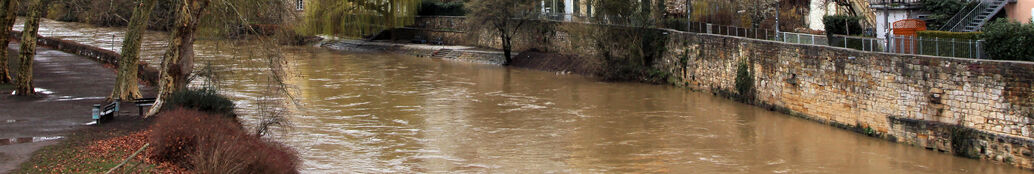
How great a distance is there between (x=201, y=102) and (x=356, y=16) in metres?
37.9

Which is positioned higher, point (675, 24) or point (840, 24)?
point (675, 24)

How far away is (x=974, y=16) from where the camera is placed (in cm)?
2692

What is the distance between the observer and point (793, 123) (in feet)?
83.5

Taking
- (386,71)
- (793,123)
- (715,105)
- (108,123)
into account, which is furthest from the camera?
(386,71)

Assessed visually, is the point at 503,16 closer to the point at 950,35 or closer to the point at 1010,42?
the point at 950,35

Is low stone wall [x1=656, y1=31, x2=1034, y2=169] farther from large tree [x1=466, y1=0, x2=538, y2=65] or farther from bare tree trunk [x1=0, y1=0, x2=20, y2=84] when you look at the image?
bare tree trunk [x1=0, y1=0, x2=20, y2=84]

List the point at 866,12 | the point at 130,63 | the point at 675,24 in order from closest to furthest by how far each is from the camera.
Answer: the point at 130,63 < the point at 866,12 < the point at 675,24

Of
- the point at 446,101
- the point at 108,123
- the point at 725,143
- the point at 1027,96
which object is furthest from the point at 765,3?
the point at 108,123

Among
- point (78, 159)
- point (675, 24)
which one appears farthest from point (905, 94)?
point (78, 159)

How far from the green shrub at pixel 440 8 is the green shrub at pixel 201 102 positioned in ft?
127

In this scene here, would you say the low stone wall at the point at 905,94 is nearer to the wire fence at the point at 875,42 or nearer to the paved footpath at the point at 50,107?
the wire fence at the point at 875,42

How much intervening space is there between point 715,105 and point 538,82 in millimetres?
9726

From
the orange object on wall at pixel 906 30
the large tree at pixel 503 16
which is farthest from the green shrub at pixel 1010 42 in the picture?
the large tree at pixel 503 16

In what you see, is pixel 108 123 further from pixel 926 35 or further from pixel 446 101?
pixel 926 35
